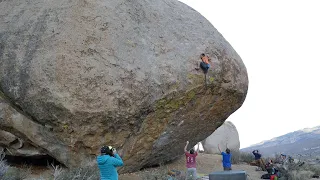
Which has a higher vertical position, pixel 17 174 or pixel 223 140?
pixel 17 174

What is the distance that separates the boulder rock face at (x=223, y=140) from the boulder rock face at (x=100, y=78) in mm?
9196

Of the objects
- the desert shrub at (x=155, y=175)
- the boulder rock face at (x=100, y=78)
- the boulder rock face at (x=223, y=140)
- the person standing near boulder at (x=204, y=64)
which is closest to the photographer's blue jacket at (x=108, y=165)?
the boulder rock face at (x=100, y=78)

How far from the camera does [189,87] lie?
8672 millimetres

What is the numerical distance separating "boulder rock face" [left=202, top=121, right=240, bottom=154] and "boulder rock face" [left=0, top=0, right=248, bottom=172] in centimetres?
920

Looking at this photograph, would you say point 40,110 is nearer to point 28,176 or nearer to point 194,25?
point 28,176

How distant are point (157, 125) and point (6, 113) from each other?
3.37 m

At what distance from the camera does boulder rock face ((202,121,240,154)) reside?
18.5 metres

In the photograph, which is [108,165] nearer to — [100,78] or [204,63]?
[100,78]

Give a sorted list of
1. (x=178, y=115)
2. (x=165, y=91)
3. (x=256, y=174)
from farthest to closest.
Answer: (x=256, y=174)
(x=178, y=115)
(x=165, y=91)

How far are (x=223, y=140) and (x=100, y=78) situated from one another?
1245 centimetres

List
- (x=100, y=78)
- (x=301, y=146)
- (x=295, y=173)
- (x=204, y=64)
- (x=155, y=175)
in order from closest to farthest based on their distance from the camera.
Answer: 1. (x=100, y=78)
2. (x=155, y=175)
3. (x=204, y=64)
4. (x=295, y=173)
5. (x=301, y=146)

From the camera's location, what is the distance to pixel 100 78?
769 cm

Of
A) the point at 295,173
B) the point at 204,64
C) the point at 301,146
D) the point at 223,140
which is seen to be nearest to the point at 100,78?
the point at 204,64

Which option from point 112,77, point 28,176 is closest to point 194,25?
point 112,77
